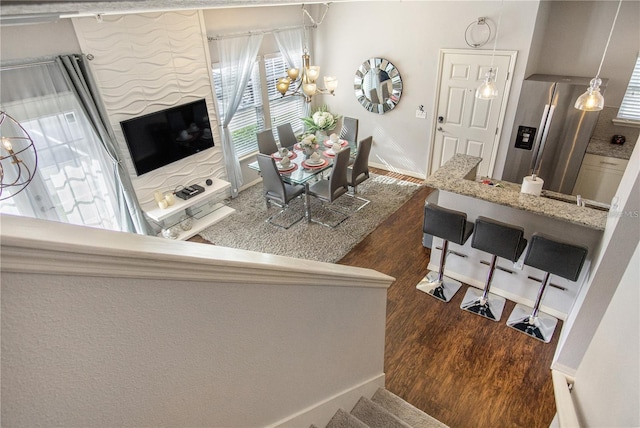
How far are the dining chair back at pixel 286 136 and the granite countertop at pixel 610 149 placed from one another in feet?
13.7

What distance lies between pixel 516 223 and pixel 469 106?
2561 millimetres

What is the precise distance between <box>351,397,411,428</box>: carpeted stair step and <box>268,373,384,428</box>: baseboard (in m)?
0.04

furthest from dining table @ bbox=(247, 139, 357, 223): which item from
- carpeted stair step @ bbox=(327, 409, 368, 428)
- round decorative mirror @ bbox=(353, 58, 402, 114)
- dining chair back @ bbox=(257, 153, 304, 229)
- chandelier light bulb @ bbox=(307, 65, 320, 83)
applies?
carpeted stair step @ bbox=(327, 409, 368, 428)

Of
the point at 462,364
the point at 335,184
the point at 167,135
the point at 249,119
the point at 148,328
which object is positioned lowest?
the point at 462,364

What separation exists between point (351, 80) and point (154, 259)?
6.07 meters

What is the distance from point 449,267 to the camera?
3.99 metres

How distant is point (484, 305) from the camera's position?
3.56 m

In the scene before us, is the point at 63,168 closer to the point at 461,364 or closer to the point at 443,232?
the point at 443,232

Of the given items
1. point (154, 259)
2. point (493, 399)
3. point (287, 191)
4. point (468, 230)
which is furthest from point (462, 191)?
point (154, 259)

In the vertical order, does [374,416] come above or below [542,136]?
below

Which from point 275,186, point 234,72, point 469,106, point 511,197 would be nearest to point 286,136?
point 234,72

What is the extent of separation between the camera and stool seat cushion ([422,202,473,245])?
3.24 meters

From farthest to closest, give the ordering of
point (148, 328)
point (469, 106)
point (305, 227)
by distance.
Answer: point (469, 106) < point (305, 227) < point (148, 328)

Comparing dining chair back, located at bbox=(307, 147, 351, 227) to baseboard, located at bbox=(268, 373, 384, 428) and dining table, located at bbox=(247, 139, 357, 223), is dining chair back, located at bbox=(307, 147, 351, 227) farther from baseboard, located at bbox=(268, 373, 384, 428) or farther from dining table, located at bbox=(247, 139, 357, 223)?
baseboard, located at bbox=(268, 373, 384, 428)
